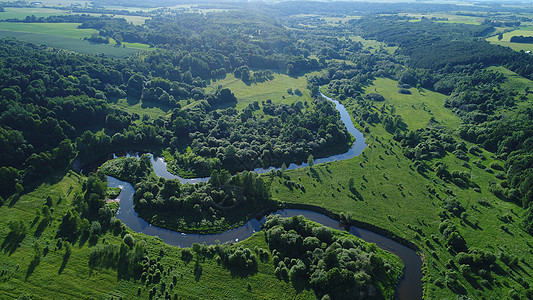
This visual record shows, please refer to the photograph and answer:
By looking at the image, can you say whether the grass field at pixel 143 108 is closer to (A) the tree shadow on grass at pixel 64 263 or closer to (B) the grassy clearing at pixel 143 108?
(B) the grassy clearing at pixel 143 108

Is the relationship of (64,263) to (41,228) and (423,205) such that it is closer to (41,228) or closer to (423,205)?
(41,228)

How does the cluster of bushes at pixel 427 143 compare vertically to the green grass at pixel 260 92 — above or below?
below

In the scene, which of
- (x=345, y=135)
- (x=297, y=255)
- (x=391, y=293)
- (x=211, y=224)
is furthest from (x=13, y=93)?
(x=391, y=293)

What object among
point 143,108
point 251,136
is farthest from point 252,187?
point 143,108

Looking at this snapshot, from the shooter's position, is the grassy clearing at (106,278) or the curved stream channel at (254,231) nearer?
the grassy clearing at (106,278)

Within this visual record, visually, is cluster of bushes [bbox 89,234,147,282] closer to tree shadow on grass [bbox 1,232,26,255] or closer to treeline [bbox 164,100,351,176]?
tree shadow on grass [bbox 1,232,26,255]

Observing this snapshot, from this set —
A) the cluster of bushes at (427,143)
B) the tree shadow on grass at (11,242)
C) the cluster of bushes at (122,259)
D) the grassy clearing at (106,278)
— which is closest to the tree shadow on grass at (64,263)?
the grassy clearing at (106,278)

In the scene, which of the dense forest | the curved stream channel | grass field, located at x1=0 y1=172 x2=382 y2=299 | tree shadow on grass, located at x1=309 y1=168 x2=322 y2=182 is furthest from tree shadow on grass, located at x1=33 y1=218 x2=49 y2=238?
tree shadow on grass, located at x1=309 y1=168 x2=322 y2=182
